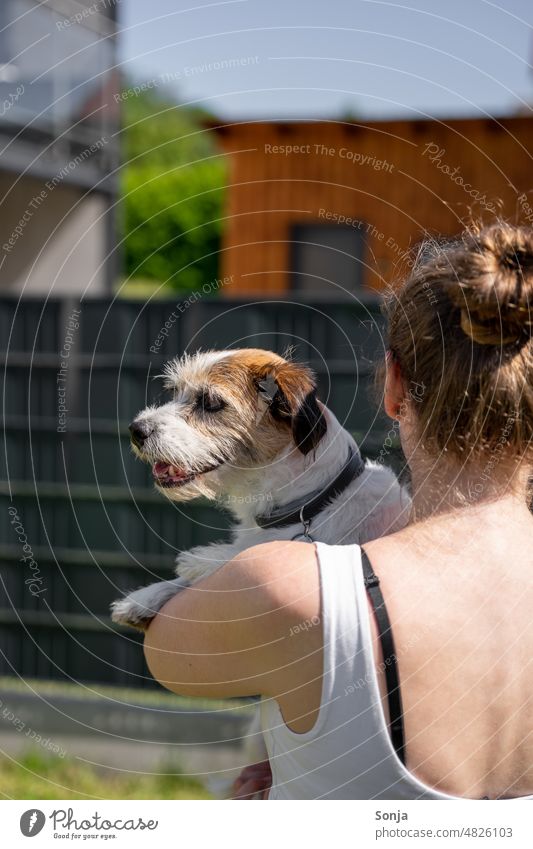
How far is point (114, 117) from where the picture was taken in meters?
11.5

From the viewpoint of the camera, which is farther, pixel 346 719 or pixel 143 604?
pixel 143 604

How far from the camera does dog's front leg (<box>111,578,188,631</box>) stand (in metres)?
2.29

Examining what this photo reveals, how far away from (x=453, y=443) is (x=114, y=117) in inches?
422

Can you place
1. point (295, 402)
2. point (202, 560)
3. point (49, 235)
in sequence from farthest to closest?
point (49, 235)
point (295, 402)
point (202, 560)

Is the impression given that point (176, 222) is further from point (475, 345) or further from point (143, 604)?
point (475, 345)

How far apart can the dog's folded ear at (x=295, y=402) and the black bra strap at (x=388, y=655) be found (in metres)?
0.99

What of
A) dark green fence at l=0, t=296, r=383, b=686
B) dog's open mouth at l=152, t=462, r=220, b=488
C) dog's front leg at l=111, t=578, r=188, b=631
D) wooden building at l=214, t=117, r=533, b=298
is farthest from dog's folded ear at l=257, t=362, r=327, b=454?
wooden building at l=214, t=117, r=533, b=298

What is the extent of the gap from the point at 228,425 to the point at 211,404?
0.09 m

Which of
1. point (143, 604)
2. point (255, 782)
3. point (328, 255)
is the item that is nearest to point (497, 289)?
point (143, 604)

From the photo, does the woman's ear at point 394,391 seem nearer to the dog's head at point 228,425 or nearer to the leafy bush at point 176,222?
the dog's head at point 228,425

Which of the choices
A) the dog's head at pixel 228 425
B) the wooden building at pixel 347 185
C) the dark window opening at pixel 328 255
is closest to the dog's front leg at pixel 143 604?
the dog's head at pixel 228 425

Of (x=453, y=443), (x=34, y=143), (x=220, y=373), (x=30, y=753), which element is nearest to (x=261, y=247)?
(x=34, y=143)

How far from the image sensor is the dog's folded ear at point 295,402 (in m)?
2.67

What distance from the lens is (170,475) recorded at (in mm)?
2701
